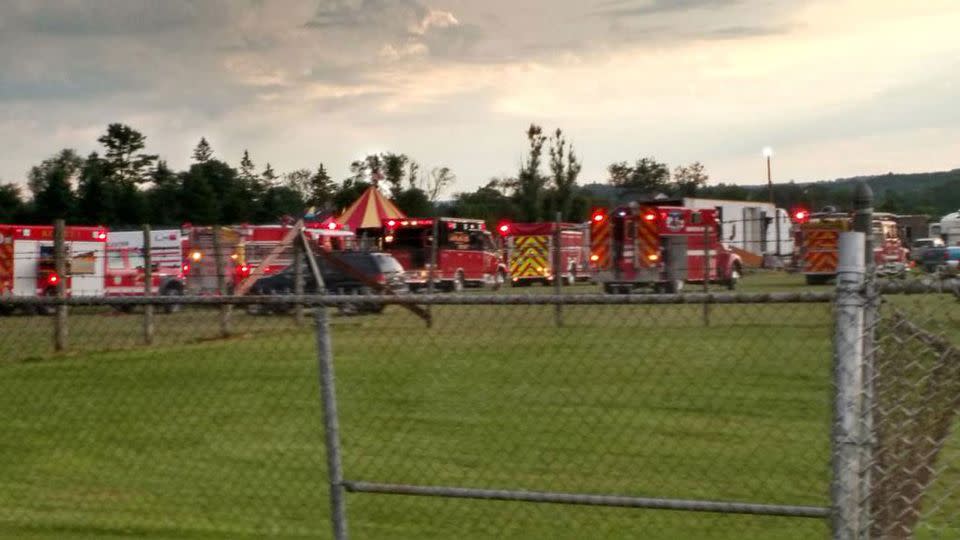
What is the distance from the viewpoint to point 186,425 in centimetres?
1000

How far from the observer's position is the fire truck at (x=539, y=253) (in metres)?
28.9

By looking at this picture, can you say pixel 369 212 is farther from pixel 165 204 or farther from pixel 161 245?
pixel 161 245

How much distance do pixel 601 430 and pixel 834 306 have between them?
14.9 ft

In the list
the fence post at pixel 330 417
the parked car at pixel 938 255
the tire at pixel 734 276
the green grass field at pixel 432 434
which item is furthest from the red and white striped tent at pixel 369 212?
the fence post at pixel 330 417

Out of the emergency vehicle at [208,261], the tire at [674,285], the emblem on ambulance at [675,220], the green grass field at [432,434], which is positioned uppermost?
the emblem on ambulance at [675,220]

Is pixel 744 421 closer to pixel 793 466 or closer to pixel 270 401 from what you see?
pixel 793 466

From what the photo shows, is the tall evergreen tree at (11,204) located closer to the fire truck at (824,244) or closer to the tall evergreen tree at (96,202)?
the tall evergreen tree at (96,202)

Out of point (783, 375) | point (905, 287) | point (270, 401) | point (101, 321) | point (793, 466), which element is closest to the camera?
point (905, 287)

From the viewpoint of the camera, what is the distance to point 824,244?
23797 millimetres

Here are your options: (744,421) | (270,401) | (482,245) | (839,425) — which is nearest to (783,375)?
(744,421)

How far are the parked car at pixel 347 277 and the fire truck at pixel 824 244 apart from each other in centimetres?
679

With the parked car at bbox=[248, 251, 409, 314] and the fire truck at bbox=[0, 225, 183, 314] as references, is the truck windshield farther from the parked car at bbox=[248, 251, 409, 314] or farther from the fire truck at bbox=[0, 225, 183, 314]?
the fire truck at bbox=[0, 225, 183, 314]

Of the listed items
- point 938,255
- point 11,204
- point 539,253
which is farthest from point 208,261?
point 11,204

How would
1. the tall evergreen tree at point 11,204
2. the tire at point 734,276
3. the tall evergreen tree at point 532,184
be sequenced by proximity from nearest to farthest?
the tire at point 734,276 → the tall evergreen tree at point 11,204 → the tall evergreen tree at point 532,184
